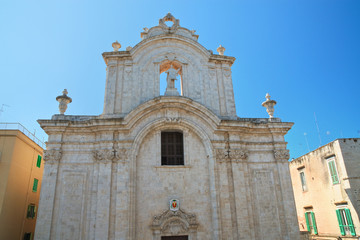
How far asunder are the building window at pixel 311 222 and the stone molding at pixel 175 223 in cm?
1204

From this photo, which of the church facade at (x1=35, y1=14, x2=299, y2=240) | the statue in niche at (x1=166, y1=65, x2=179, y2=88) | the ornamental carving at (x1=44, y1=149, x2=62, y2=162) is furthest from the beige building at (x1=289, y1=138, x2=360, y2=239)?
the ornamental carving at (x1=44, y1=149, x2=62, y2=162)

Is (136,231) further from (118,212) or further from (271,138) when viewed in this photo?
(271,138)

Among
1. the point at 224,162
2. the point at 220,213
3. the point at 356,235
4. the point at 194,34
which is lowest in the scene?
the point at 356,235

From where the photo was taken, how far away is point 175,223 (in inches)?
550

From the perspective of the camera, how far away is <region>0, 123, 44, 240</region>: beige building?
1612cm

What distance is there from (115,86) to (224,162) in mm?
7890

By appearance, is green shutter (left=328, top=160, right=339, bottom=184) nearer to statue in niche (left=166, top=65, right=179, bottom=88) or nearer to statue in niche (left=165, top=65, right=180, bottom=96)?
statue in niche (left=165, top=65, right=180, bottom=96)

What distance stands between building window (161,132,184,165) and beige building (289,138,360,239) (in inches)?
422

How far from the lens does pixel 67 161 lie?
14.7 m

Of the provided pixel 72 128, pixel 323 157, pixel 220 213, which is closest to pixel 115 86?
pixel 72 128

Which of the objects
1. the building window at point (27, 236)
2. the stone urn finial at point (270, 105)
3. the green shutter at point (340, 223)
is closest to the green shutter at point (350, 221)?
the green shutter at point (340, 223)

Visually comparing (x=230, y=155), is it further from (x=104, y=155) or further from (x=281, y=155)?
(x=104, y=155)

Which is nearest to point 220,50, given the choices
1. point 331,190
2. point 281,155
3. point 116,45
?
point 116,45

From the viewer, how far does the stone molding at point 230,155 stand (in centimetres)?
1532
